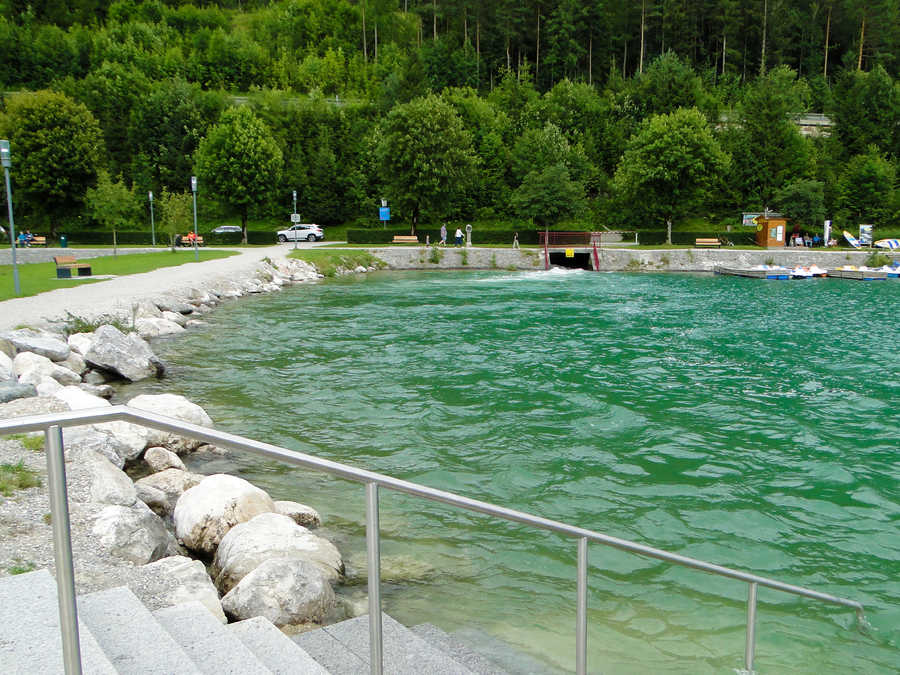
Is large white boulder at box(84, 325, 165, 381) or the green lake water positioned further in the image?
large white boulder at box(84, 325, 165, 381)

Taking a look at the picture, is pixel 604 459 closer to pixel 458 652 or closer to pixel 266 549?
pixel 266 549

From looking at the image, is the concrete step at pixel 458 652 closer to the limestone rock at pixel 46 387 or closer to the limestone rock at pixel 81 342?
the limestone rock at pixel 46 387

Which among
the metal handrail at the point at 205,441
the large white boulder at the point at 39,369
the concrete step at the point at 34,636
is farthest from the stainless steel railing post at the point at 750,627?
the large white boulder at the point at 39,369

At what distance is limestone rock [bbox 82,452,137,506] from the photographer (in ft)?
22.8

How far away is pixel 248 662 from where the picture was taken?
12.6 feet

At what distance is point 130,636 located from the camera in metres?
3.82

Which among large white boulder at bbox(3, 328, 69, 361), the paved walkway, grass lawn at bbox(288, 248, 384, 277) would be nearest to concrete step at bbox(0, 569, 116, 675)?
large white boulder at bbox(3, 328, 69, 361)

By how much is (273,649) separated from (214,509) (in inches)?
159

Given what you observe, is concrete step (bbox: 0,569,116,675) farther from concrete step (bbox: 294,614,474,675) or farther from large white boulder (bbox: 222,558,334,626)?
large white boulder (bbox: 222,558,334,626)

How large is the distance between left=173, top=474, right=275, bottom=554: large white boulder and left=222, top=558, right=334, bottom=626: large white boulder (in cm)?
163

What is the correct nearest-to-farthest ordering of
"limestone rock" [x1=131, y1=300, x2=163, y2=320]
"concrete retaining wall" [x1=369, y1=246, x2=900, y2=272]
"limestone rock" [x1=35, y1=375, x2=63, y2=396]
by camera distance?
"limestone rock" [x1=35, y1=375, x2=63, y2=396] → "limestone rock" [x1=131, y1=300, x2=163, y2=320] → "concrete retaining wall" [x1=369, y1=246, x2=900, y2=272]

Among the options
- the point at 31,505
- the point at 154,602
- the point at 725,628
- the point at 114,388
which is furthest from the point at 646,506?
the point at 114,388

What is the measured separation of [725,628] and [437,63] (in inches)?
3618

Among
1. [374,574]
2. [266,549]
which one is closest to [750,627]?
[374,574]
